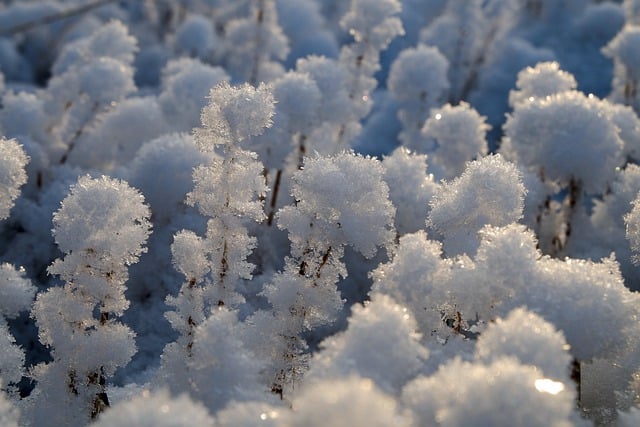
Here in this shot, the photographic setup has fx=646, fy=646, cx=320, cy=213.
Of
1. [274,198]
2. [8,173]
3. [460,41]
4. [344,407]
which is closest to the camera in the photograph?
[344,407]

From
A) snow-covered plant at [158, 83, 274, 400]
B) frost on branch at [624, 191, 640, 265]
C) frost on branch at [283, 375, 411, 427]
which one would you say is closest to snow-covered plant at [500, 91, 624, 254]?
frost on branch at [624, 191, 640, 265]

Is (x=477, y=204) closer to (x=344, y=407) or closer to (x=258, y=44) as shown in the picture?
(x=344, y=407)

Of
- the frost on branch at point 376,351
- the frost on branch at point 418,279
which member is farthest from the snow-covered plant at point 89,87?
the frost on branch at point 376,351

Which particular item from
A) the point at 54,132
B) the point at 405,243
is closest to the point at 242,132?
the point at 405,243

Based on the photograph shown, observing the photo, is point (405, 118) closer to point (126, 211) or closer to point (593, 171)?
point (593, 171)

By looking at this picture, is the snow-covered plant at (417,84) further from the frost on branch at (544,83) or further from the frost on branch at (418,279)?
the frost on branch at (418,279)

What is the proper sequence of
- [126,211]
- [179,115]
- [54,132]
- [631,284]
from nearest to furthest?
[126,211] → [631,284] → [179,115] → [54,132]

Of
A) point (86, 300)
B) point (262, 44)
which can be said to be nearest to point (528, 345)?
point (86, 300)
